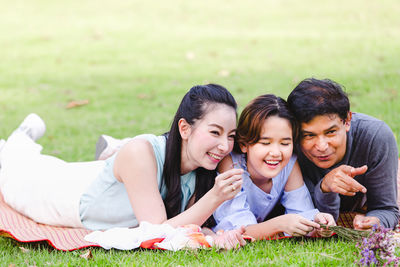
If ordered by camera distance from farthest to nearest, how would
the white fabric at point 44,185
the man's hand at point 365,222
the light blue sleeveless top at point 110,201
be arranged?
the white fabric at point 44,185, the light blue sleeveless top at point 110,201, the man's hand at point 365,222

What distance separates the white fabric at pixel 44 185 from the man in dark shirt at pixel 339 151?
1.84 meters

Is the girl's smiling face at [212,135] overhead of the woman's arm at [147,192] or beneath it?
overhead

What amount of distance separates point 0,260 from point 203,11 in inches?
538

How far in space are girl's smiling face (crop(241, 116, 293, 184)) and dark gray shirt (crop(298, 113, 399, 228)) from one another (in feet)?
1.12

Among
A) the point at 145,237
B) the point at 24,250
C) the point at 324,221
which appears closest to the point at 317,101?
the point at 324,221

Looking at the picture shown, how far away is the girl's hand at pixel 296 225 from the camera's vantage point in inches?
135

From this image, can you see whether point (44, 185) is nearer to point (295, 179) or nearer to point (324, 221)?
point (295, 179)

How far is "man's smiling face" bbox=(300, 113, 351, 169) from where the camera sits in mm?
3658

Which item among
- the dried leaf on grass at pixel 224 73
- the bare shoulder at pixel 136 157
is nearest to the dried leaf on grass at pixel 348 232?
the bare shoulder at pixel 136 157

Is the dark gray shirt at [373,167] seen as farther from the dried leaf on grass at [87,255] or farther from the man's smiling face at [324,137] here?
the dried leaf on grass at [87,255]

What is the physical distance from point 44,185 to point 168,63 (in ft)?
23.5

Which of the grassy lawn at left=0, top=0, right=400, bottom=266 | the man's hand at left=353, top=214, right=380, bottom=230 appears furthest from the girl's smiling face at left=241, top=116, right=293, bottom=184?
the man's hand at left=353, top=214, right=380, bottom=230

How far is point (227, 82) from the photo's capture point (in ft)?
32.0

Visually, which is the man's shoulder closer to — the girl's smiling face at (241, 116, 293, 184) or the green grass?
the girl's smiling face at (241, 116, 293, 184)
